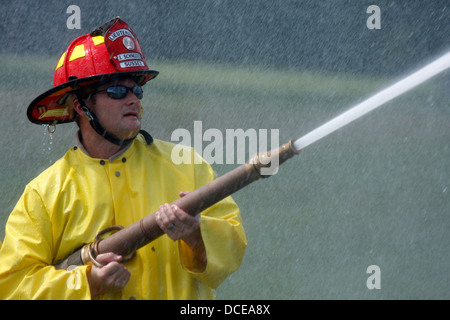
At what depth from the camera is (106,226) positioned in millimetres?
2842

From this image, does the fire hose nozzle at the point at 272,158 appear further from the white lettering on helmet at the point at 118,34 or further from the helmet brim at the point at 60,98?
the white lettering on helmet at the point at 118,34

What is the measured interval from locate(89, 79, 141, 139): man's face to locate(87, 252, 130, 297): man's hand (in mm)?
486

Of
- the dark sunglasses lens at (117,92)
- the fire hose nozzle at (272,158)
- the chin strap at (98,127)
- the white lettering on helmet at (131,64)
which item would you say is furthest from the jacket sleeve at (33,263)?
the fire hose nozzle at (272,158)

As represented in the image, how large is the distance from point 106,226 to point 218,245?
0.42 m

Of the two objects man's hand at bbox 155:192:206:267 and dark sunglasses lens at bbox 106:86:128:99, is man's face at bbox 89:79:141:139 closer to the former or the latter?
dark sunglasses lens at bbox 106:86:128:99

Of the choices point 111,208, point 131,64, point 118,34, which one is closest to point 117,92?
point 131,64

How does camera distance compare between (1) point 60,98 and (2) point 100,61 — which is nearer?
(2) point 100,61

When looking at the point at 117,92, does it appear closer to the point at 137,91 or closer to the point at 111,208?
the point at 137,91

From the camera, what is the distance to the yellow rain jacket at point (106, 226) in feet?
9.05

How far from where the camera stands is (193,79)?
400 inches

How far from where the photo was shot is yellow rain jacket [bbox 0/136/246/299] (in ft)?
9.05

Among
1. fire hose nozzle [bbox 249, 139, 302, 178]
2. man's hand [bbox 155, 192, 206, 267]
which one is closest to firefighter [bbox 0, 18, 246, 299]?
man's hand [bbox 155, 192, 206, 267]

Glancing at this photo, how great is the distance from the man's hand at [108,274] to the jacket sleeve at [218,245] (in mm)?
243

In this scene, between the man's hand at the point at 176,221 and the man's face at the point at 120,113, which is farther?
the man's face at the point at 120,113
